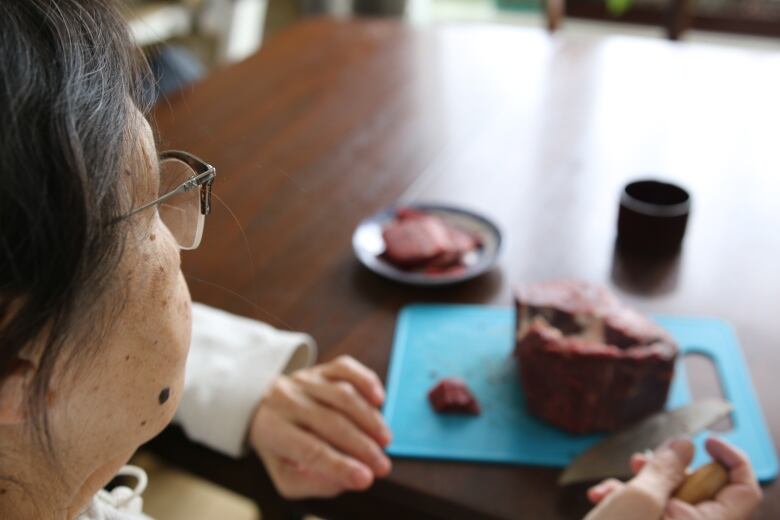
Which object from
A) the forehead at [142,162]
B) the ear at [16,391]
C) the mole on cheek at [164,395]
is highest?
the forehead at [142,162]

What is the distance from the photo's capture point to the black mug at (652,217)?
3.45 feet


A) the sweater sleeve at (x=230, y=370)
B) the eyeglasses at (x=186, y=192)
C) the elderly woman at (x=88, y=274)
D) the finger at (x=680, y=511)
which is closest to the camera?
the elderly woman at (x=88, y=274)

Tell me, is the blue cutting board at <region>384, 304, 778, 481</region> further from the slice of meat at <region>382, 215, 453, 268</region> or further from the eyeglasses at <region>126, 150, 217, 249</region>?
the eyeglasses at <region>126, 150, 217, 249</region>

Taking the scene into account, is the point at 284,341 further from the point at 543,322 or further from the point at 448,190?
the point at 448,190

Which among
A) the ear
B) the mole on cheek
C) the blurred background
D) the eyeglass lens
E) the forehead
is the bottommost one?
the blurred background

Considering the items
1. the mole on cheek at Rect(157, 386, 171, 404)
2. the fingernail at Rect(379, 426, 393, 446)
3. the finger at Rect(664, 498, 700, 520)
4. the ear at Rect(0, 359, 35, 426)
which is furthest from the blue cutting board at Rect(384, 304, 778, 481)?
the ear at Rect(0, 359, 35, 426)

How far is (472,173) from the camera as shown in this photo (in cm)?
129

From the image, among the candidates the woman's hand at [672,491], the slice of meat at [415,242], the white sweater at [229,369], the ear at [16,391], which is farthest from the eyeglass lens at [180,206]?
the slice of meat at [415,242]

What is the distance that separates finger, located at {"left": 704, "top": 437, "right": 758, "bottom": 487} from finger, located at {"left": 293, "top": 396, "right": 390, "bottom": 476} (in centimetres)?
29

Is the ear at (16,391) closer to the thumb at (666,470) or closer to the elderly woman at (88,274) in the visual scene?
the elderly woman at (88,274)

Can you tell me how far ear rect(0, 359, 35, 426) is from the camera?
1.36 feet

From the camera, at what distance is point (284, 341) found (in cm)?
91

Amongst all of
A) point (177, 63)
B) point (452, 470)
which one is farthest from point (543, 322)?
point (177, 63)

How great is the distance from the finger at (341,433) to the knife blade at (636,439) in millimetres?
173
